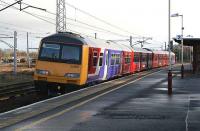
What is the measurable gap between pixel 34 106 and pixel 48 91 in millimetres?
8260

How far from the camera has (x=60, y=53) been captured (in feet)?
77.7

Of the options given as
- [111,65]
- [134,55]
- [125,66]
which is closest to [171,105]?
[111,65]

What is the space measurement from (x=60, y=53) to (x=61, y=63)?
0.51 metres

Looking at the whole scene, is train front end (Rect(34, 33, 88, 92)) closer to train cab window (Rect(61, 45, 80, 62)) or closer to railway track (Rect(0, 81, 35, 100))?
train cab window (Rect(61, 45, 80, 62))

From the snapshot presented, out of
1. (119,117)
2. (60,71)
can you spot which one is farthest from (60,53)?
(119,117)

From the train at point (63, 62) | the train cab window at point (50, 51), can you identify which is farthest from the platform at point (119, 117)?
the train cab window at point (50, 51)

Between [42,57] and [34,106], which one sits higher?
[42,57]

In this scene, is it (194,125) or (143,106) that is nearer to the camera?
(194,125)

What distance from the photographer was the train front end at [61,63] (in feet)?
76.5

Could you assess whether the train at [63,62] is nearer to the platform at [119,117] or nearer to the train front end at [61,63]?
the train front end at [61,63]

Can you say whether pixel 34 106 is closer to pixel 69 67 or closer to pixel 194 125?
pixel 194 125

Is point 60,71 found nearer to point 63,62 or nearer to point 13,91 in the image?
point 63,62

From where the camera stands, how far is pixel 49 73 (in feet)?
76.8

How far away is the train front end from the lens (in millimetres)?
23328
